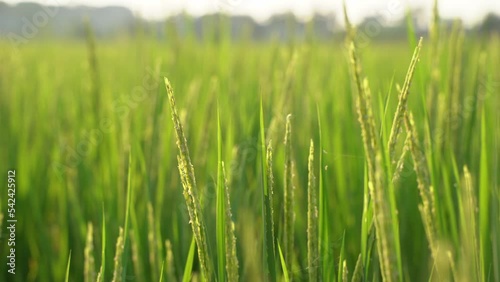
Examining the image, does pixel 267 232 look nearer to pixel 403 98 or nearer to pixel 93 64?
pixel 403 98

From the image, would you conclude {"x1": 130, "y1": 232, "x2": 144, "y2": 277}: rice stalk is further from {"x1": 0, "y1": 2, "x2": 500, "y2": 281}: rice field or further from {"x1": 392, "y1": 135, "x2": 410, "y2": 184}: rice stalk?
{"x1": 392, "y1": 135, "x2": 410, "y2": 184}: rice stalk

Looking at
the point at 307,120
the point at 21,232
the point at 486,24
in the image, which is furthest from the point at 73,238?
the point at 486,24

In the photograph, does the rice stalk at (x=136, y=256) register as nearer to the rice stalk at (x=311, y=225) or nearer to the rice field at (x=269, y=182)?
the rice field at (x=269, y=182)

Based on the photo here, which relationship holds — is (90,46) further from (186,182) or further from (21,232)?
(186,182)

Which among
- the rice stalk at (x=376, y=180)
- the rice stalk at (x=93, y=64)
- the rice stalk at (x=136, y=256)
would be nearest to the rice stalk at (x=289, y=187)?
the rice stalk at (x=376, y=180)

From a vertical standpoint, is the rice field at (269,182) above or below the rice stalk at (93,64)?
below

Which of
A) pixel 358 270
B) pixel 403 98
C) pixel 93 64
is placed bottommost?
pixel 358 270

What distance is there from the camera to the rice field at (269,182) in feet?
1.63

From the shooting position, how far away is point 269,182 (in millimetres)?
512

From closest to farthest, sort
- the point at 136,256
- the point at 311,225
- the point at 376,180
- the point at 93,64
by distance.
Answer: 1. the point at 376,180
2. the point at 311,225
3. the point at 136,256
4. the point at 93,64

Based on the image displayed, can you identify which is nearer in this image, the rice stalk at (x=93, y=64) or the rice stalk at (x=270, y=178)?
the rice stalk at (x=270, y=178)

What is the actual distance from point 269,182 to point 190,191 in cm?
9

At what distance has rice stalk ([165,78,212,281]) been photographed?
44 cm

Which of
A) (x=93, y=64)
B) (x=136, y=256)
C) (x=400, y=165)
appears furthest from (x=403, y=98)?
(x=93, y=64)
